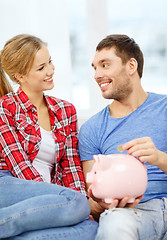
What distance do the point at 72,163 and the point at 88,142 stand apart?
0.50ft

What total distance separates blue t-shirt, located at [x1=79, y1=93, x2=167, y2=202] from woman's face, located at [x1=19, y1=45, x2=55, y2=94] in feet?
1.02

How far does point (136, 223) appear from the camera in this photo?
1.38m

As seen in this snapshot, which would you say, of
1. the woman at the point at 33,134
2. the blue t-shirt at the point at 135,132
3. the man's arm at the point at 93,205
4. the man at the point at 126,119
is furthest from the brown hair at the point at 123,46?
the man's arm at the point at 93,205

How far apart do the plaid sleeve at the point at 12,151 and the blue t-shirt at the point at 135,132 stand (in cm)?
28

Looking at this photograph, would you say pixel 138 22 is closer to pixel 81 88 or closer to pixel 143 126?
pixel 81 88

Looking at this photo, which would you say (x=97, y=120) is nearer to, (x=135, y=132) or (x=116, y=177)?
(x=135, y=132)

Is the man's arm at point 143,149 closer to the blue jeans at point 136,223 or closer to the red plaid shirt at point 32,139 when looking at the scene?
the blue jeans at point 136,223

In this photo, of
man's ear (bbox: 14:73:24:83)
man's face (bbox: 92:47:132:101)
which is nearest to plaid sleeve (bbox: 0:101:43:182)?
man's ear (bbox: 14:73:24:83)

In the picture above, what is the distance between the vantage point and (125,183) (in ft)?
4.39

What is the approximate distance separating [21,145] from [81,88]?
1550mm

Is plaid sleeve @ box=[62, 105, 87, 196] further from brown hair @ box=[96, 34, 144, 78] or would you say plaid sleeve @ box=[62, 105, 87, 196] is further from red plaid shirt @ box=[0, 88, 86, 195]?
brown hair @ box=[96, 34, 144, 78]

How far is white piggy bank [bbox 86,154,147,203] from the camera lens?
1338 mm

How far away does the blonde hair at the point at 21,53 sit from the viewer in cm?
187

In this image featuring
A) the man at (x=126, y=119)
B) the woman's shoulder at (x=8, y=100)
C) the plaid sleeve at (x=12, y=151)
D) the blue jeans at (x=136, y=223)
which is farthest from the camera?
the woman's shoulder at (x=8, y=100)
